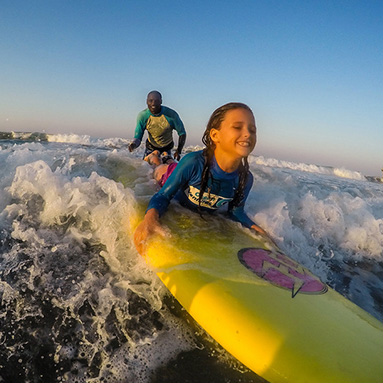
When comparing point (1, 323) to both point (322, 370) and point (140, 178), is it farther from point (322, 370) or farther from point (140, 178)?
point (140, 178)

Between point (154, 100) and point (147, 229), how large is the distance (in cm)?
352

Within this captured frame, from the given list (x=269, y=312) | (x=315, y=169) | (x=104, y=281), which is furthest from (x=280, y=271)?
(x=315, y=169)

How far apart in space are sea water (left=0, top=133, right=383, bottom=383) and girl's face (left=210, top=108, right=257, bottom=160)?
1.24 m

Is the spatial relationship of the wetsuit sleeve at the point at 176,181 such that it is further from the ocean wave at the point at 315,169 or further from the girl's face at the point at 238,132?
the ocean wave at the point at 315,169

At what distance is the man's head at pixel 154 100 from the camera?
5094 mm

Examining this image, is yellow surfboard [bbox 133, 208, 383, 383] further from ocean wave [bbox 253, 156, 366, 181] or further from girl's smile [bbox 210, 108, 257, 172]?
ocean wave [bbox 253, 156, 366, 181]

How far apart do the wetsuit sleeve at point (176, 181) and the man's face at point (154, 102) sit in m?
3.06

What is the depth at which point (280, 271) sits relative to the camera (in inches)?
80.7

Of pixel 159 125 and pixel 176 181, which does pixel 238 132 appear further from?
pixel 159 125

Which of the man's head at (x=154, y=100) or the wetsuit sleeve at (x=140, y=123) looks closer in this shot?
the man's head at (x=154, y=100)

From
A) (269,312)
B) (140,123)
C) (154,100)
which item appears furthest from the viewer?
(140,123)

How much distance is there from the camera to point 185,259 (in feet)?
6.72

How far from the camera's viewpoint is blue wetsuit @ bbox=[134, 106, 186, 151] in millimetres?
5414

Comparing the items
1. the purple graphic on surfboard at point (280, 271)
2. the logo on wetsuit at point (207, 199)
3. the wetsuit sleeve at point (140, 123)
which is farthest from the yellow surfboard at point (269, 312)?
the wetsuit sleeve at point (140, 123)
